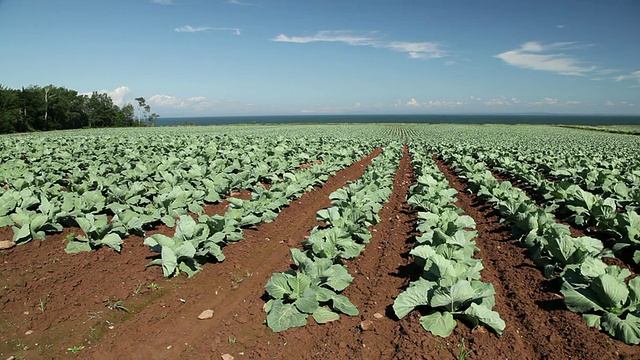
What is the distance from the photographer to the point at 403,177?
44.1 ft

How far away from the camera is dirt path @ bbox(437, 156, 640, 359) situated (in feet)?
10.1

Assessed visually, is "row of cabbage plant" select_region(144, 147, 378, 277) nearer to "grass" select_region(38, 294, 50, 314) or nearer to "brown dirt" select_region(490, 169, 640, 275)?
"grass" select_region(38, 294, 50, 314)

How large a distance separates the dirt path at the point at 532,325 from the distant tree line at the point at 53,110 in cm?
6555

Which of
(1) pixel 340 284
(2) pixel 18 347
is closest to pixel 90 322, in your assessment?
(2) pixel 18 347

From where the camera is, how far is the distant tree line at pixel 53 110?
5322cm

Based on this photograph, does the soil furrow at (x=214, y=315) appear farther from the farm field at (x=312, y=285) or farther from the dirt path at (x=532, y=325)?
the dirt path at (x=532, y=325)

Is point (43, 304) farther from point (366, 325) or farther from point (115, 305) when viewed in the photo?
point (366, 325)

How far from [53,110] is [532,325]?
79.5m

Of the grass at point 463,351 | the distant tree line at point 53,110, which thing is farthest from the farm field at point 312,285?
the distant tree line at point 53,110

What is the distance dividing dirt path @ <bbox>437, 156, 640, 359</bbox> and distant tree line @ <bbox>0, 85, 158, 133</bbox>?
65.6 metres

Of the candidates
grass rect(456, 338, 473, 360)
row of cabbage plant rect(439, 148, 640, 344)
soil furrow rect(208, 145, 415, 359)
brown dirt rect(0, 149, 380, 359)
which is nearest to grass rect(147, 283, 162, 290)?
brown dirt rect(0, 149, 380, 359)

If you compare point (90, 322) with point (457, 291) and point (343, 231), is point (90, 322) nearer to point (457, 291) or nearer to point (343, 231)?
point (343, 231)

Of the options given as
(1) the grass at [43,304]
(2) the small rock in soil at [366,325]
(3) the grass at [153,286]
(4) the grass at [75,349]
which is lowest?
(4) the grass at [75,349]

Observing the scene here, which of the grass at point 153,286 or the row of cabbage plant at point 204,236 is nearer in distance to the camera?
the grass at point 153,286
